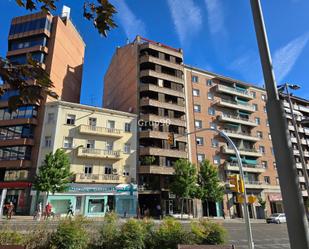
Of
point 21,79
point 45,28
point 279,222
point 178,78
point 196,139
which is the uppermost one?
point 45,28

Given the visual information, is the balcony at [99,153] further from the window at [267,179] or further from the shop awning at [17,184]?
the window at [267,179]

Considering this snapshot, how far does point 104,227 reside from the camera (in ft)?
30.3

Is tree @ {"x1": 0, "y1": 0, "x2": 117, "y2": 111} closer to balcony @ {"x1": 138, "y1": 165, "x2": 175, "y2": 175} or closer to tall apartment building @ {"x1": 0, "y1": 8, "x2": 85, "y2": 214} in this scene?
tall apartment building @ {"x1": 0, "y1": 8, "x2": 85, "y2": 214}

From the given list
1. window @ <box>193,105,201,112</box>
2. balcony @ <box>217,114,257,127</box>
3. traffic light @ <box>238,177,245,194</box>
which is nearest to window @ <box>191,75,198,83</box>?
window @ <box>193,105,201,112</box>

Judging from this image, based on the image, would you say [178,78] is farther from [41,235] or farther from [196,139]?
[41,235]

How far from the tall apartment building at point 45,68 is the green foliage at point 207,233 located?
2179cm

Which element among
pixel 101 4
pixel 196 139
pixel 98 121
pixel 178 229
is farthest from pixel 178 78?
pixel 101 4

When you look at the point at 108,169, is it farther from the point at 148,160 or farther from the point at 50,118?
the point at 50,118

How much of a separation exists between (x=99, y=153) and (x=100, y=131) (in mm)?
2915

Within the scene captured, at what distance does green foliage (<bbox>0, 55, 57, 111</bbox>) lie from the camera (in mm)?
2609

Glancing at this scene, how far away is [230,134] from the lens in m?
44.3

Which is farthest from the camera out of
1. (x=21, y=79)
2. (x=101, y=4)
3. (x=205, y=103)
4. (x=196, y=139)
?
(x=205, y=103)

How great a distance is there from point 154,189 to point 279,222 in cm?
1618

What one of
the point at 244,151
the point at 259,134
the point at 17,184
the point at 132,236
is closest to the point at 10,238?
the point at 132,236
